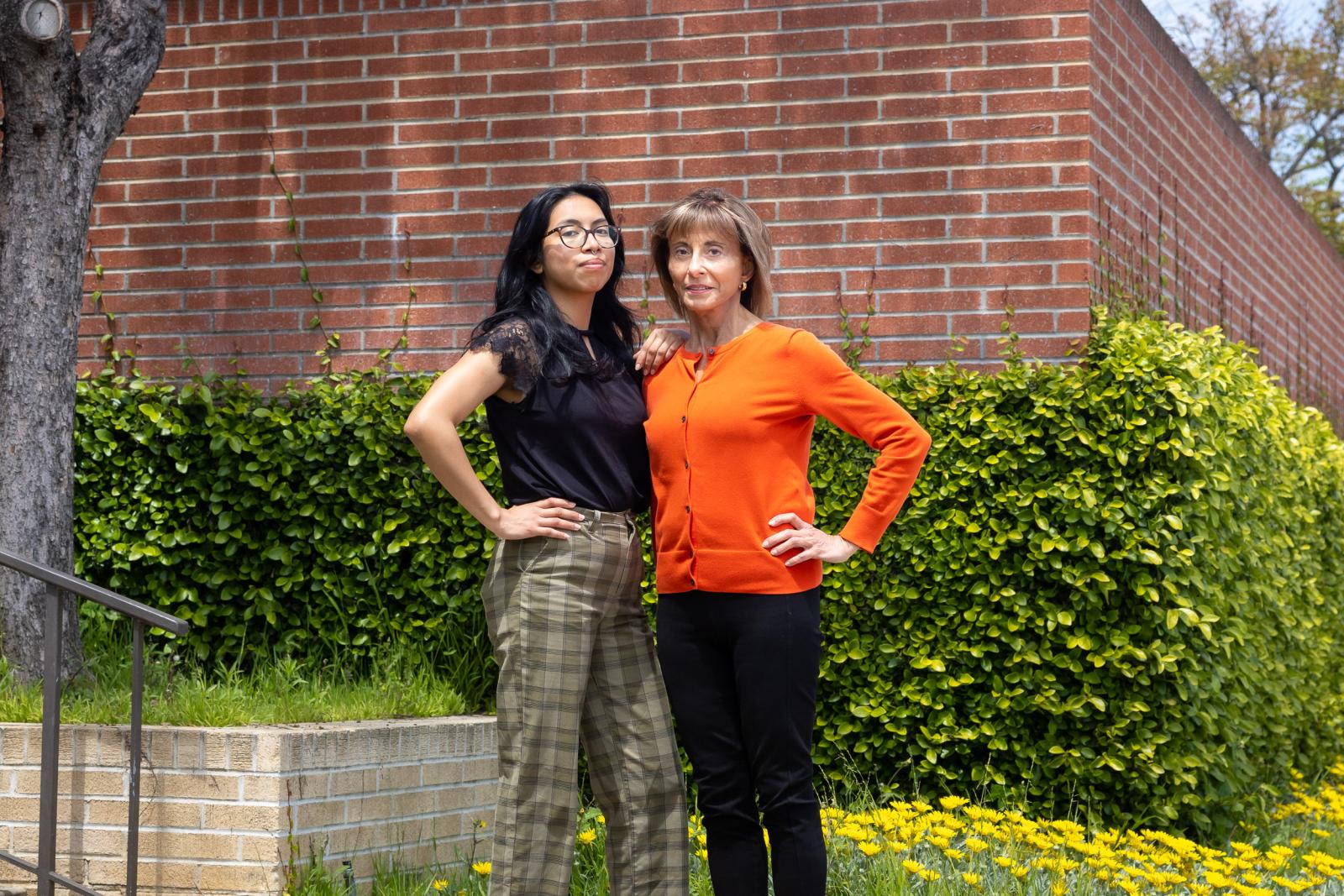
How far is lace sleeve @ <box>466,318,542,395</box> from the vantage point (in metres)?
3.50

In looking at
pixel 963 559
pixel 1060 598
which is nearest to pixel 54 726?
pixel 963 559

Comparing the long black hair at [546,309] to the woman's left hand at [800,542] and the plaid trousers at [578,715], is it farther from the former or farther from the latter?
the woman's left hand at [800,542]

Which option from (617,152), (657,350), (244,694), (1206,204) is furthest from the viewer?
(1206,204)

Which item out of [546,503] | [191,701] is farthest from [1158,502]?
[191,701]

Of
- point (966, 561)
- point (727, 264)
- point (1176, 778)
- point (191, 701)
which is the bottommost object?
point (1176, 778)

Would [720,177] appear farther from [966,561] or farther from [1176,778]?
[1176,778]

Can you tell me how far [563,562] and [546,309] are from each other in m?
0.63

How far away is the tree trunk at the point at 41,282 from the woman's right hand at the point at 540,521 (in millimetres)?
2312

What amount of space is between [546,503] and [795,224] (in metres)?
2.72

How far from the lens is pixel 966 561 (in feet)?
17.6

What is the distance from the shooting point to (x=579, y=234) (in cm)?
363

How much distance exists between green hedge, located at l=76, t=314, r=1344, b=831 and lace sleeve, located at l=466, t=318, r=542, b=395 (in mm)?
2161

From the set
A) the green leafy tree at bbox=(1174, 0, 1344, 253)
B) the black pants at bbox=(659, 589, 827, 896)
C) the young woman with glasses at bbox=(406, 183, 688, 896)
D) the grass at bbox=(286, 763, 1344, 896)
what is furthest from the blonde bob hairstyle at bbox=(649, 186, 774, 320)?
the green leafy tree at bbox=(1174, 0, 1344, 253)

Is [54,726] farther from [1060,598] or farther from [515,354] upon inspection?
[1060,598]
